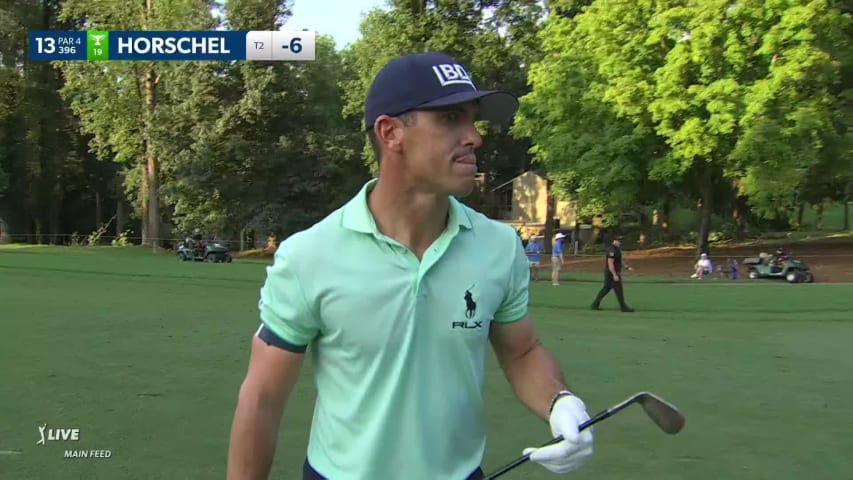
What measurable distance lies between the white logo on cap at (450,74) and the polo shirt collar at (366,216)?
321mm

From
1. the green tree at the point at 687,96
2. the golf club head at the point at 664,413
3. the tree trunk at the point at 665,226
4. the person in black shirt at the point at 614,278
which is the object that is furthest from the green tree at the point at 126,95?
the golf club head at the point at 664,413

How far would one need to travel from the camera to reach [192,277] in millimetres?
23250

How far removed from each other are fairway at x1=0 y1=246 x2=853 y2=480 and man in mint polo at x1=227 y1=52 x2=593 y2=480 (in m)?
0.15

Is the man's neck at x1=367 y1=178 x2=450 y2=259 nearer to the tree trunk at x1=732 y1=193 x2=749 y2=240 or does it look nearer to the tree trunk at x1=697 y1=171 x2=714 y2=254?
the tree trunk at x1=697 y1=171 x2=714 y2=254

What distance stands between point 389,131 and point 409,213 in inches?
8.7

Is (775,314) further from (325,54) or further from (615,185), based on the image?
(325,54)

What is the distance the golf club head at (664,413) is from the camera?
83.1 inches

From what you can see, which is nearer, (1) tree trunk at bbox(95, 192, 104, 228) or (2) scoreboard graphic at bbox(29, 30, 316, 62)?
(2) scoreboard graphic at bbox(29, 30, 316, 62)

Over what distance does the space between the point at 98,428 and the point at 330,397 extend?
4.82m

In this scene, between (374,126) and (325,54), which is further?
(325,54)

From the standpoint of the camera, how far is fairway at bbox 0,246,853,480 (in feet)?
18.2

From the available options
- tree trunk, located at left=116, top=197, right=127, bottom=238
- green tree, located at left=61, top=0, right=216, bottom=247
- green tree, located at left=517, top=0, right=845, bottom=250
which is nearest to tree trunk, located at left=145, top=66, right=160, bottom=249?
green tree, located at left=61, top=0, right=216, bottom=247

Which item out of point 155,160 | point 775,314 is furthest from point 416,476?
point 155,160

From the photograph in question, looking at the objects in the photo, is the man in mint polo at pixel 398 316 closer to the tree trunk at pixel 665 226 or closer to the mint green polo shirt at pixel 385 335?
the mint green polo shirt at pixel 385 335
